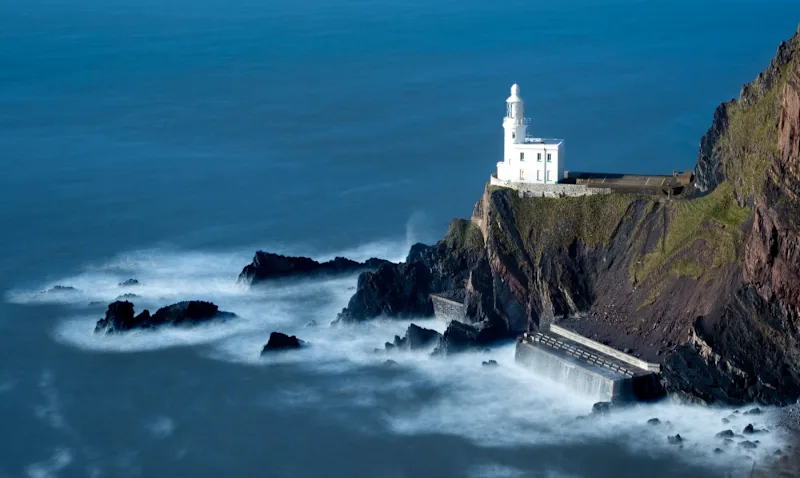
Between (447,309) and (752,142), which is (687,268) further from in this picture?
(447,309)

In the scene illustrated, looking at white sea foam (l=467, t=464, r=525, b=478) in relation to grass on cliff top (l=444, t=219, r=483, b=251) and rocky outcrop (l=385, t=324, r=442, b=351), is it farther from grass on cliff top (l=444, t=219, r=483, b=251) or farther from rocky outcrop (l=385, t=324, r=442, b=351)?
grass on cliff top (l=444, t=219, r=483, b=251)

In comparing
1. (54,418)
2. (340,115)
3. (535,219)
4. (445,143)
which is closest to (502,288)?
(535,219)

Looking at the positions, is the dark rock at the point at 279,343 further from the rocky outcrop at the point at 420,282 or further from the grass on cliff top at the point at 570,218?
the grass on cliff top at the point at 570,218

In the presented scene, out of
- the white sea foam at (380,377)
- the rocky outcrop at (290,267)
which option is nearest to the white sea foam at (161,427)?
the white sea foam at (380,377)

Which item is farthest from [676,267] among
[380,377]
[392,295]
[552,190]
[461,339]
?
[392,295]

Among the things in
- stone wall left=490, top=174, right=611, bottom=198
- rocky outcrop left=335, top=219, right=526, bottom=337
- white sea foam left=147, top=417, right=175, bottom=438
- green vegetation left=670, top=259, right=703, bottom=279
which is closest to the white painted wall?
stone wall left=490, top=174, right=611, bottom=198

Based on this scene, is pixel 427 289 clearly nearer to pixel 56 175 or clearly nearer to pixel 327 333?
pixel 327 333

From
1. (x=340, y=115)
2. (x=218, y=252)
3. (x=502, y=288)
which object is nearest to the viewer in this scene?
(x=502, y=288)
